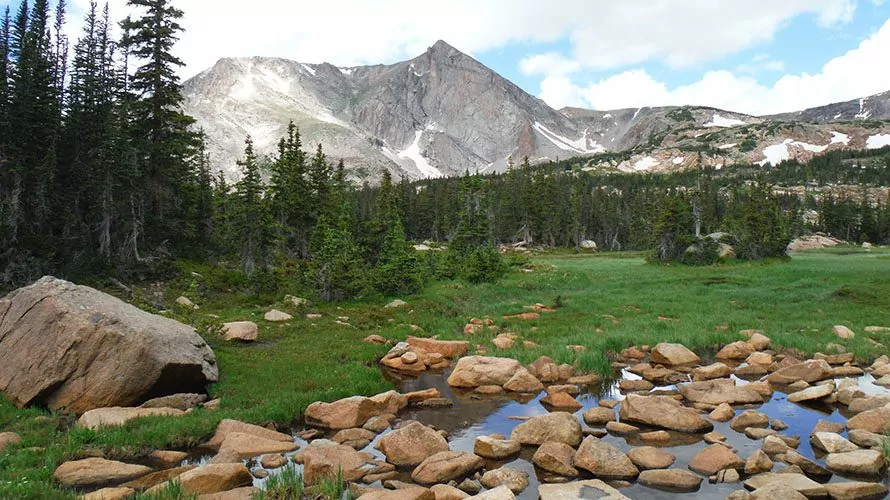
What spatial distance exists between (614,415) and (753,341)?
1050 centimetres

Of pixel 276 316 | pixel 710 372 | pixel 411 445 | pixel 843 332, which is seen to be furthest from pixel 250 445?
pixel 843 332

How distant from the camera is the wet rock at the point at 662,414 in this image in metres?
12.1

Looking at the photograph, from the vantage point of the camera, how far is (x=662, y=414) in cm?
1234

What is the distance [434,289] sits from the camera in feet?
120

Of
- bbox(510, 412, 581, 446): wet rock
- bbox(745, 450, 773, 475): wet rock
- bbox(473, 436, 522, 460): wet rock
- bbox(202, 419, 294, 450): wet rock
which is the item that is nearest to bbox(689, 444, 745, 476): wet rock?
bbox(745, 450, 773, 475): wet rock

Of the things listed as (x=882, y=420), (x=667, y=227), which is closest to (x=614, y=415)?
(x=882, y=420)

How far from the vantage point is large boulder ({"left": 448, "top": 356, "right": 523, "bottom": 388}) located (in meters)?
16.5

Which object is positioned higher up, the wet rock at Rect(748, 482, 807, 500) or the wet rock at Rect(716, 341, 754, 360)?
the wet rock at Rect(748, 482, 807, 500)

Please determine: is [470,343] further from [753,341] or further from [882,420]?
[882,420]

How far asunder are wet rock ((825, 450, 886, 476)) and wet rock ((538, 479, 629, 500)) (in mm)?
4438

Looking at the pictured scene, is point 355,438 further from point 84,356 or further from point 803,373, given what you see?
point 803,373

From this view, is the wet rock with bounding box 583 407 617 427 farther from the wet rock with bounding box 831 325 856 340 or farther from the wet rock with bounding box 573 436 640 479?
the wet rock with bounding box 831 325 856 340

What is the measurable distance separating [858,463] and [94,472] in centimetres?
1401

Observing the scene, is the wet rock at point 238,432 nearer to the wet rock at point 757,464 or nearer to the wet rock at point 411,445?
the wet rock at point 411,445
